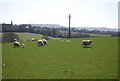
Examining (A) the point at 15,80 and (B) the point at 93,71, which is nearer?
(A) the point at 15,80

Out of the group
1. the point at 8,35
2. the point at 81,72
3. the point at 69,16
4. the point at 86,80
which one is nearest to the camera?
the point at 86,80

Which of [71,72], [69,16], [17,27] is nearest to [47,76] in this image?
[71,72]

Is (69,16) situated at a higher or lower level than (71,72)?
higher

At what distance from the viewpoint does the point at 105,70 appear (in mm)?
15555

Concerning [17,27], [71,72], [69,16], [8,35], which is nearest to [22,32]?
[17,27]

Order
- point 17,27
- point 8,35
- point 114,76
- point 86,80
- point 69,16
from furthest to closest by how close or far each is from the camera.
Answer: point 17,27, point 8,35, point 69,16, point 114,76, point 86,80

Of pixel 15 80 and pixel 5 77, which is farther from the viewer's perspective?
pixel 5 77

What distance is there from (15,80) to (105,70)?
7294 millimetres

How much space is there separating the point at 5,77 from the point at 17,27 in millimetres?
107096

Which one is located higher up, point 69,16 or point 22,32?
point 69,16

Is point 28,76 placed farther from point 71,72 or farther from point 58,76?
point 71,72

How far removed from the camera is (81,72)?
49.1ft

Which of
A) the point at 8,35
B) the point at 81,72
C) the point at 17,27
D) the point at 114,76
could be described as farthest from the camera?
the point at 17,27

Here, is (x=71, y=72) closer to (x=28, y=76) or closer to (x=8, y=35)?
(x=28, y=76)
